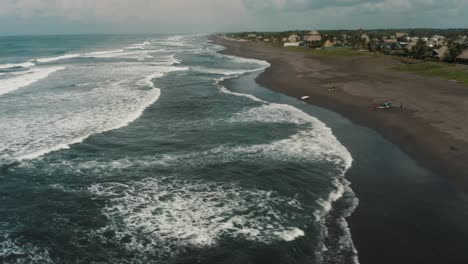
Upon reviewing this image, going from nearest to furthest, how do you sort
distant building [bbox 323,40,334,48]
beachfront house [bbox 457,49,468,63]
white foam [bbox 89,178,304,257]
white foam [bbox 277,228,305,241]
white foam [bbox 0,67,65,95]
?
white foam [bbox 277,228,305,241] → white foam [bbox 89,178,304,257] → white foam [bbox 0,67,65,95] → beachfront house [bbox 457,49,468,63] → distant building [bbox 323,40,334,48]

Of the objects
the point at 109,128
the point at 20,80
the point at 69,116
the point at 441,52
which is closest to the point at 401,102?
the point at 109,128

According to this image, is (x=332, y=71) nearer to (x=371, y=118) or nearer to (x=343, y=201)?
(x=371, y=118)

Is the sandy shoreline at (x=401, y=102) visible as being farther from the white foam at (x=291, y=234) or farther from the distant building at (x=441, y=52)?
the distant building at (x=441, y=52)

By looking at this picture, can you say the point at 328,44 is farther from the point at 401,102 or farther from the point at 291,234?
the point at 291,234

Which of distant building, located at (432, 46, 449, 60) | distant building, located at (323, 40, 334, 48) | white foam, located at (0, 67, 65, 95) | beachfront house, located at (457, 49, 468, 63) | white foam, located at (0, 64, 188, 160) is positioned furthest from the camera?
distant building, located at (323, 40, 334, 48)

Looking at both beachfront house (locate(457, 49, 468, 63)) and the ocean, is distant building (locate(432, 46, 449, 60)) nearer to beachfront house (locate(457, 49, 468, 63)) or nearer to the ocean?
beachfront house (locate(457, 49, 468, 63))

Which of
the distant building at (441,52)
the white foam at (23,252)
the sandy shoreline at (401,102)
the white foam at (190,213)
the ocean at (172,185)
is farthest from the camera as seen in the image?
the distant building at (441,52)

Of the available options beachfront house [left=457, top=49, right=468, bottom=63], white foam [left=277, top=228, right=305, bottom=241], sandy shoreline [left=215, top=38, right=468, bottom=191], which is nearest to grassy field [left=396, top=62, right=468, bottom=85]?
sandy shoreline [left=215, top=38, right=468, bottom=191]

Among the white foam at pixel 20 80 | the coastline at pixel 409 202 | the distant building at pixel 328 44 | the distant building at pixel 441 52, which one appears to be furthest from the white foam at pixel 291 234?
the distant building at pixel 328 44
